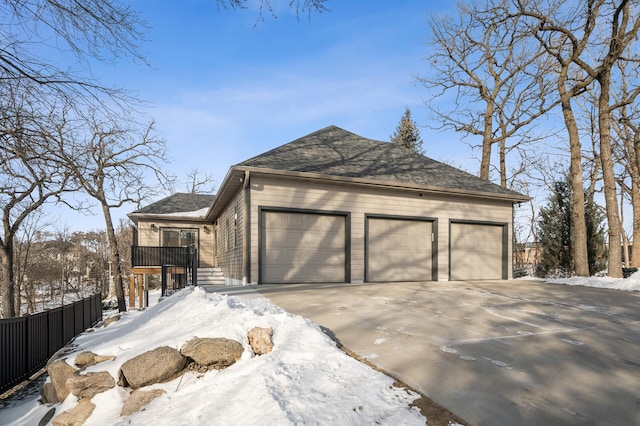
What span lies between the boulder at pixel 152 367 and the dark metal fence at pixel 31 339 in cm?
408

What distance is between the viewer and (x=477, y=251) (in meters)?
13.0

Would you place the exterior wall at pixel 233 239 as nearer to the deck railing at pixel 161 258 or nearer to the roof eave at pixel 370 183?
the roof eave at pixel 370 183

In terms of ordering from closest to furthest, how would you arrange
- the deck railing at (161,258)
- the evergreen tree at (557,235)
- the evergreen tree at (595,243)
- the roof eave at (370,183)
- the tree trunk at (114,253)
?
the roof eave at (370,183)
the deck railing at (161,258)
the tree trunk at (114,253)
the evergreen tree at (595,243)
the evergreen tree at (557,235)

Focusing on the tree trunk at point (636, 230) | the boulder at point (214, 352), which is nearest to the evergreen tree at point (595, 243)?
the tree trunk at point (636, 230)

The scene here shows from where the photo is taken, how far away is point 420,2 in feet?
30.9

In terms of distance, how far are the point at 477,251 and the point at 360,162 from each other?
5022 mm

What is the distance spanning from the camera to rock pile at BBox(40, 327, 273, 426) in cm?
385

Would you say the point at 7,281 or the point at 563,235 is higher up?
the point at 563,235

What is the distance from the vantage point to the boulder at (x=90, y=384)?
4082 mm

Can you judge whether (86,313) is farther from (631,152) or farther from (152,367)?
(631,152)

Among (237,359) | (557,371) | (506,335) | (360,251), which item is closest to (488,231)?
(360,251)

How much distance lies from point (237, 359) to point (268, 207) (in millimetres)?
6227

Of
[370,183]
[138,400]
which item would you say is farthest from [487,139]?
[138,400]

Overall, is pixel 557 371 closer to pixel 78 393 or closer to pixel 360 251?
pixel 78 393
